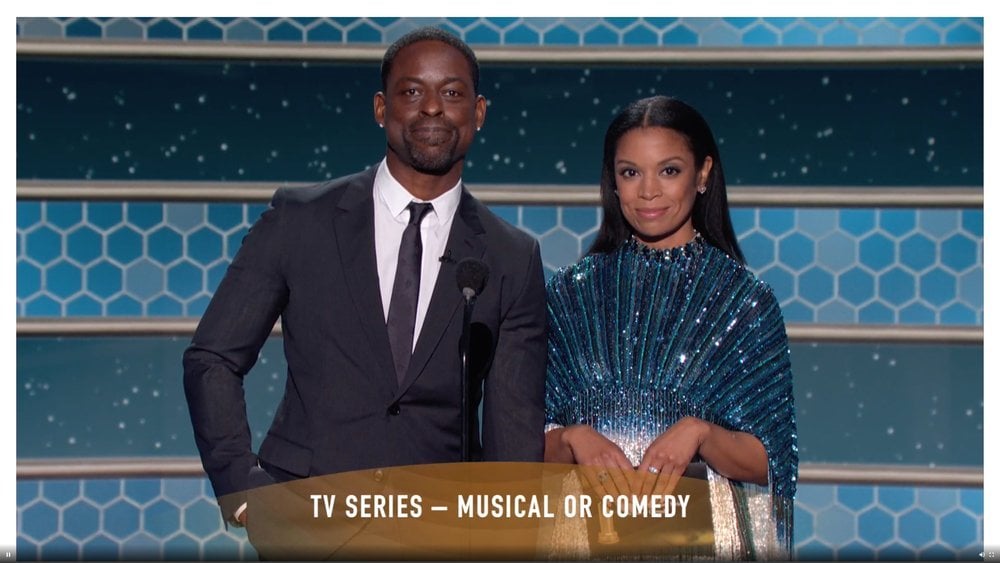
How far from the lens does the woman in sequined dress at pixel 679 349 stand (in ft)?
6.37

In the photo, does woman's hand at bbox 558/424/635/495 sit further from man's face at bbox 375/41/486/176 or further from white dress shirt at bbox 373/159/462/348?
man's face at bbox 375/41/486/176

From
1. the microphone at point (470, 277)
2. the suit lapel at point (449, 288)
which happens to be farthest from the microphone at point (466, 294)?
the suit lapel at point (449, 288)

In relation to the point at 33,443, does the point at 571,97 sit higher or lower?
higher

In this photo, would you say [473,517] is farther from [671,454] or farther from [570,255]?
[570,255]

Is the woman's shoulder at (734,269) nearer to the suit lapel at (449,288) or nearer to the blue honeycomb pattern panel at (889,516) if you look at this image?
the suit lapel at (449,288)

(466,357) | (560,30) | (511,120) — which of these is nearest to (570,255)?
(511,120)

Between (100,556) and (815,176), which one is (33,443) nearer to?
(100,556)

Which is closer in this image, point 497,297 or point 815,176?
point 497,297

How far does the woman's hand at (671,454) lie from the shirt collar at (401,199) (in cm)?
49

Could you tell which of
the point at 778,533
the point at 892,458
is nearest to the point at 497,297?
the point at 778,533

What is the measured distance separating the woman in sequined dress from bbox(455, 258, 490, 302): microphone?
40cm

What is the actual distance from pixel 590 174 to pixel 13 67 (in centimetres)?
116

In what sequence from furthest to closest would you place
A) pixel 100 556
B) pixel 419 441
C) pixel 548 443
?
pixel 100 556 < pixel 548 443 < pixel 419 441

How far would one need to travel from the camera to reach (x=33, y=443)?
2389mm
